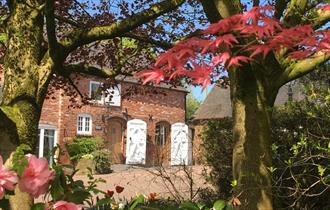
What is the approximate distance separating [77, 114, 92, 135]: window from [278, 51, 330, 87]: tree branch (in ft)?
71.5

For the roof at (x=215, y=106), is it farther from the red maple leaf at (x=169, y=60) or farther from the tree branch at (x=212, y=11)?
the red maple leaf at (x=169, y=60)

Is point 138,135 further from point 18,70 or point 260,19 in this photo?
point 260,19

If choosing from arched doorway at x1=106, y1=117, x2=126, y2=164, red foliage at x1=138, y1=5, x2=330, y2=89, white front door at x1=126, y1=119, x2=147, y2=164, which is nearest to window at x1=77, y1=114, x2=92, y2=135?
arched doorway at x1=106, y1=117, x2=126, y2=164

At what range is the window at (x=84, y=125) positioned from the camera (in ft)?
85.6

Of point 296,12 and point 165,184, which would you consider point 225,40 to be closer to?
point 296,12

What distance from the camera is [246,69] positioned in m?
4.85

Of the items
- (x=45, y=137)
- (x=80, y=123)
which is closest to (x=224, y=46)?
(x=45, y=137)

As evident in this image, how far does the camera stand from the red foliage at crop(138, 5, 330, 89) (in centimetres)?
233

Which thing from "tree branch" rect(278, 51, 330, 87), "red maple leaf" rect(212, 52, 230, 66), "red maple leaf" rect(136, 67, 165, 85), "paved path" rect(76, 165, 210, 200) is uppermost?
"tree branch" rect(278, 51, 330, 87)

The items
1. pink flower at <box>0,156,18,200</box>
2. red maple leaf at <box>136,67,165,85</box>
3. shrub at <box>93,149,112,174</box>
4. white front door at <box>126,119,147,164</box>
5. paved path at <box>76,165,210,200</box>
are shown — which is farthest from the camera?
white front door at <box>126,119,147,164</box>

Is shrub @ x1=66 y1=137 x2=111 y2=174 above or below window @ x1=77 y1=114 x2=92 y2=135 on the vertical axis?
below

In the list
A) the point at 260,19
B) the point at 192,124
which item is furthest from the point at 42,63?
the point at 192,124

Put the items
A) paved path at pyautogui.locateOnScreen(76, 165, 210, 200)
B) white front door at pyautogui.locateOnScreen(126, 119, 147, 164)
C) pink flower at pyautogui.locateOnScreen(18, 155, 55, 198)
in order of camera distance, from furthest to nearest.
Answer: white front door at pyautogui.locateOnScreen(126, 119, 147, 164)
paved path at pyautogui.locateOnScreen(76, 165, 210, 200)
pink flower at pyautogui.locateOnScreen(18, 155, 55, 198)

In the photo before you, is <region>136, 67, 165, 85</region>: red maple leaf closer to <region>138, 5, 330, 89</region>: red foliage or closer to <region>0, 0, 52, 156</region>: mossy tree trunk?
<region>138, 5, 330, 89</region>: red foliage
